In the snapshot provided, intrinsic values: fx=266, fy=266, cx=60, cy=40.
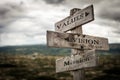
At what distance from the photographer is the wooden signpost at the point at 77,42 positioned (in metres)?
6.07

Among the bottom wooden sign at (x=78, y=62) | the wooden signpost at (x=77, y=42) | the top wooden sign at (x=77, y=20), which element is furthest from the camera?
the top wooden sign at (x=77, y=20)

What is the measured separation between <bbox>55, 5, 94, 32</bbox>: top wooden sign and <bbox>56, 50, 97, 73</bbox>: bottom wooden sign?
82 centimetres

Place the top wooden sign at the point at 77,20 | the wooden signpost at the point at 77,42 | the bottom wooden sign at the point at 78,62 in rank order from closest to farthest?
the bottom wooden sign at the point at 78,62
the wooden signpost at the point at 77,42
the top wooden sign at the point at 77,20

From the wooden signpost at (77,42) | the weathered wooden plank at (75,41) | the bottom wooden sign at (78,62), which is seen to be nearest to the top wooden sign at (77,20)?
the wooden signpost at (77,42)

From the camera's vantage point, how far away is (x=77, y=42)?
21.3ft

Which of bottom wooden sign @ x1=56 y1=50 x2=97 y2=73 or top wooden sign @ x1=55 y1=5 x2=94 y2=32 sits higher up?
top wooden sign @ x1=55 y1=5 x2=94 y2=32

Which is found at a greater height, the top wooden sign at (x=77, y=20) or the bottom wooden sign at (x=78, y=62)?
the top wooden sign at (x=77, y=20)

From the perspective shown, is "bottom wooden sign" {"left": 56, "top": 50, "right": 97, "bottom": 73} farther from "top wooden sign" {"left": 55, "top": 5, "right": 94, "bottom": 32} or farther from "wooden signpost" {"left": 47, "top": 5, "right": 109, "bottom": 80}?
"top wooden sign" {"left": 55, "top": 5, "right": 94, "bottom": 32}

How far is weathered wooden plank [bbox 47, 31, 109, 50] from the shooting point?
240 inches

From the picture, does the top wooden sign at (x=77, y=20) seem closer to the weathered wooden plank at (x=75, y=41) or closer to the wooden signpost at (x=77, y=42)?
the wooden signpost at (x=77, y=42)

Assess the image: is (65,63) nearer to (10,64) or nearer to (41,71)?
(41,71)

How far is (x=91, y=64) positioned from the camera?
583 cm

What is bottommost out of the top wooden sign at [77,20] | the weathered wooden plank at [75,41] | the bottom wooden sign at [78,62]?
the bottom wooden sign at [78,62]

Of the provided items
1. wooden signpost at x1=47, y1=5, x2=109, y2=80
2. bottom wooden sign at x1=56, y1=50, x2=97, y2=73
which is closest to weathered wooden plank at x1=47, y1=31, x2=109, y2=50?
wooden signpost at x1=47, y1=5, x2=109, y2=80
